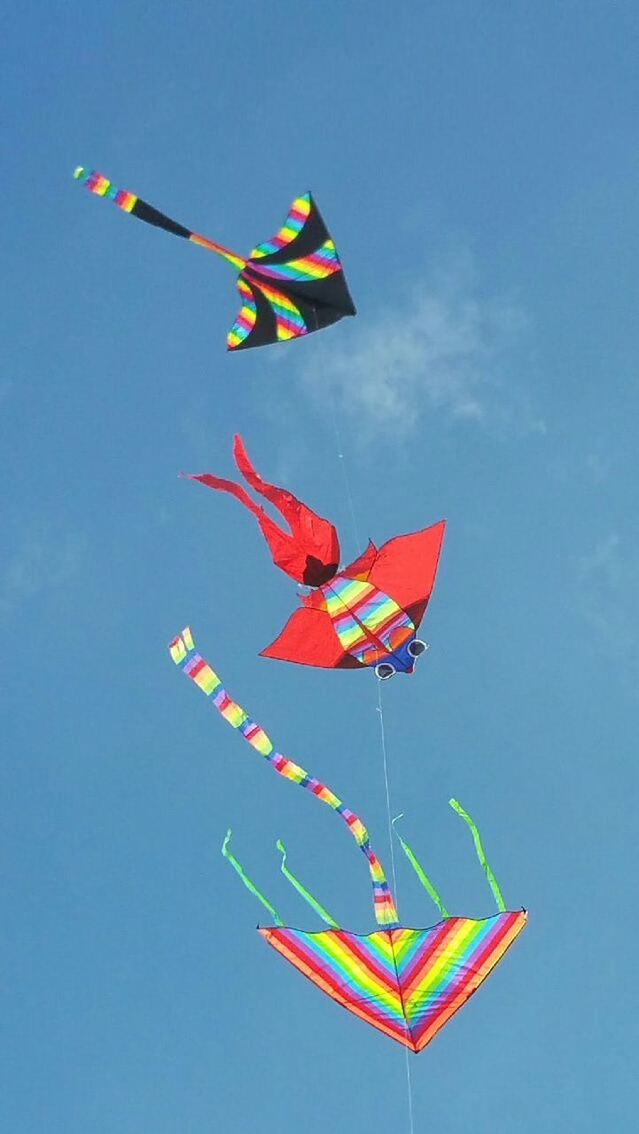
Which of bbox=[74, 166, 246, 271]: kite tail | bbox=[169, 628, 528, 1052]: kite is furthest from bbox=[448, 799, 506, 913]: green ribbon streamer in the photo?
bbox=[74, 166, 246, 271]: kite tail

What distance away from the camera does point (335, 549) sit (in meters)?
17.0

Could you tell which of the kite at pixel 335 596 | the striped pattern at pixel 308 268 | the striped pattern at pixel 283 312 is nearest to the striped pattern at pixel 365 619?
the kite at pixel 335 596

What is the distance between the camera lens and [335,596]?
56.4 feet

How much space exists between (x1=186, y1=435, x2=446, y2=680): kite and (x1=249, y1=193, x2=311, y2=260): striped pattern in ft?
8.14

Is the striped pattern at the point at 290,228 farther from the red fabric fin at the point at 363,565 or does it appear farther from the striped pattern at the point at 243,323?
the red fabric fin at the point at 363,565

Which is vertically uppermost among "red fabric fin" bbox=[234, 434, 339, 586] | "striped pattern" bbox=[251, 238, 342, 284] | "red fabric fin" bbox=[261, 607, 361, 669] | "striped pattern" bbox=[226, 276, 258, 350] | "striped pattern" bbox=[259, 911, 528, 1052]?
"striped pattern" bbox=[251, 238, 342, 284]

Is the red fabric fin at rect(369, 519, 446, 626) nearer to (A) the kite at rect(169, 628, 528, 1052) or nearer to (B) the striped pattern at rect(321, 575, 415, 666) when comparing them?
(B) the striped pattern at rect(321, 575, 415, 666)

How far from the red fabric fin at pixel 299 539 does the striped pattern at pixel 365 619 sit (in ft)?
1.02

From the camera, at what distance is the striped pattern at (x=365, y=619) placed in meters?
17.0

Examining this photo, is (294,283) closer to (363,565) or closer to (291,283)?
(291,283)

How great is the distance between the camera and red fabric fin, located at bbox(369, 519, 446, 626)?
1719cm

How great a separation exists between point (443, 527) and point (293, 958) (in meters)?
5.84

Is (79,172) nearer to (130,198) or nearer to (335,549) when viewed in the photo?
(130,198)

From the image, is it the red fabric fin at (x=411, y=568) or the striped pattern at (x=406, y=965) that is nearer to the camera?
the striped pattern at (x=406, y=965)
